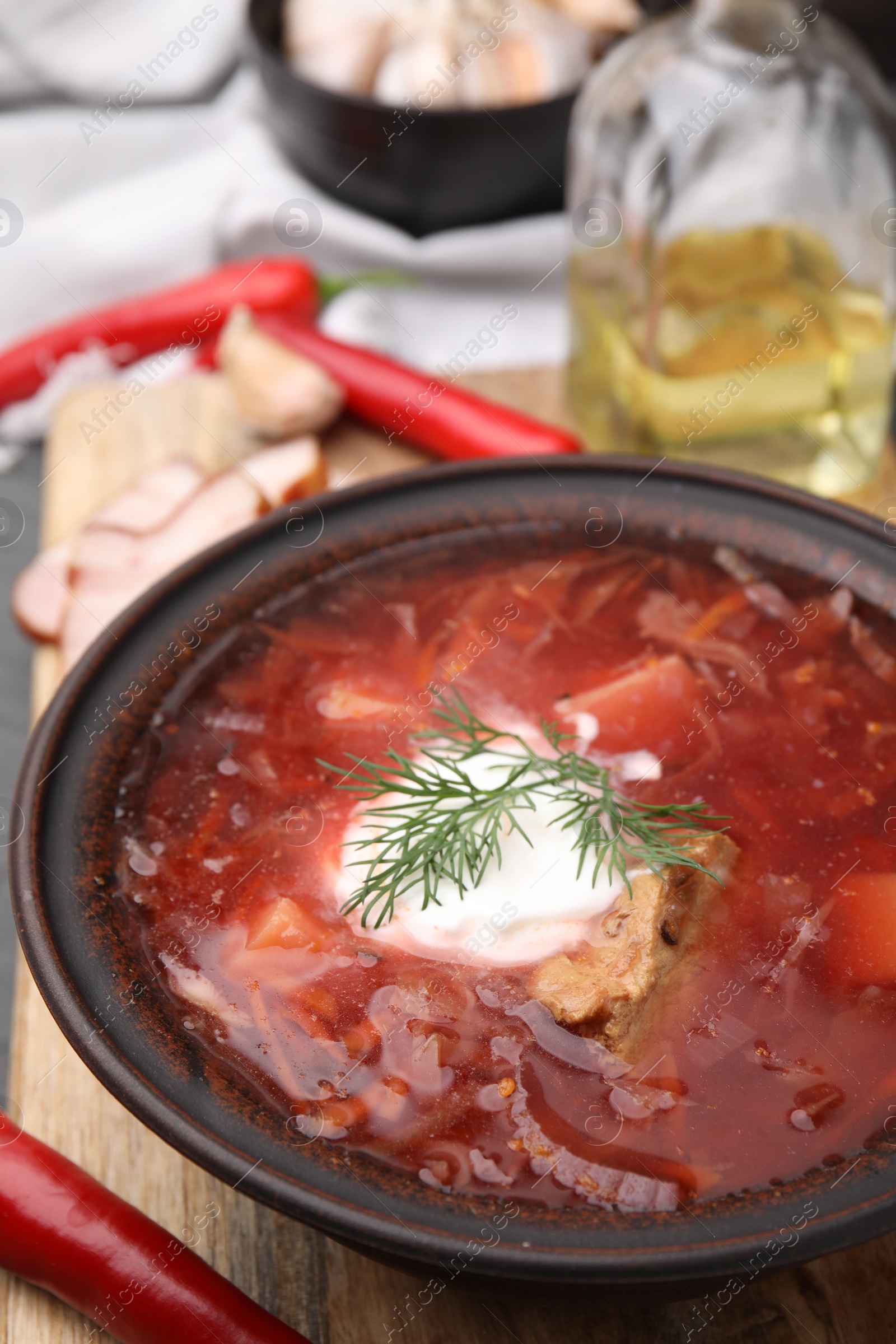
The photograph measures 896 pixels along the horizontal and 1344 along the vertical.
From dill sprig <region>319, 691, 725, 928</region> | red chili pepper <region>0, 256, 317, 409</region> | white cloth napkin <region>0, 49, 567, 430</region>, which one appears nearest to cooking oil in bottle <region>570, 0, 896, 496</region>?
white cloth napkin <region>0, 49, 567, 430</region>

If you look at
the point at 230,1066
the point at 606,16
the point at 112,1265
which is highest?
the point at 230,1066

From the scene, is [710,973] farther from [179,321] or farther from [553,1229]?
[179,321]

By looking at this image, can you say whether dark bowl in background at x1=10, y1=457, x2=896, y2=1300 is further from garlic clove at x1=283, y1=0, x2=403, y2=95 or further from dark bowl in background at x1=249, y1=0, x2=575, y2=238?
garlic clove at x1=283, y1=0, x2=403, y2=95

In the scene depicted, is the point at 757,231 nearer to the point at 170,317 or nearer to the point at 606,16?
the point at 606,16

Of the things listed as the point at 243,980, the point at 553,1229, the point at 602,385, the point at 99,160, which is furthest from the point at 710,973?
the point at 99,160

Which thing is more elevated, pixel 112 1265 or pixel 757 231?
pixel 112 1265

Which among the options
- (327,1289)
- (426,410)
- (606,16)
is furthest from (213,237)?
(327,1289)
